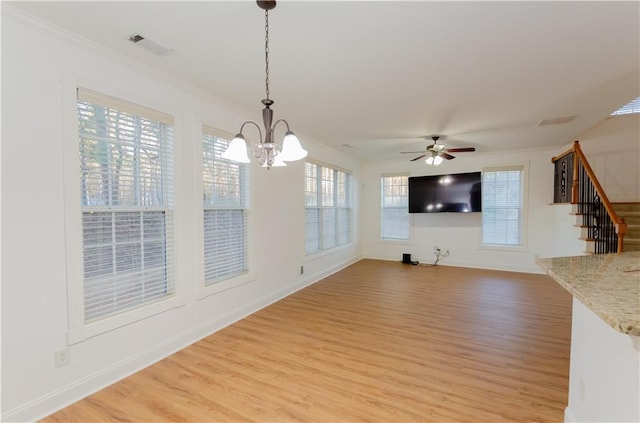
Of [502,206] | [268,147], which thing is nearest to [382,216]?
[502,206]

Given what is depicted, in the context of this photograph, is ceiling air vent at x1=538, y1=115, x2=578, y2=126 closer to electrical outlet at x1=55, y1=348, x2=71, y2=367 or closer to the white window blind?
the white window blind

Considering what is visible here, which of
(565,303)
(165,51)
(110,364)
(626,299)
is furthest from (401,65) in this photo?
(565,303)

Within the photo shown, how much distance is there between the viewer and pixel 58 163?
212 cm

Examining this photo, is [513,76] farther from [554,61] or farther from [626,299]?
[626,299]

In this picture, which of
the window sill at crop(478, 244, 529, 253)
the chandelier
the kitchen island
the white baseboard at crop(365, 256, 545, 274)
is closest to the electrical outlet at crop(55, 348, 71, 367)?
the chandelier

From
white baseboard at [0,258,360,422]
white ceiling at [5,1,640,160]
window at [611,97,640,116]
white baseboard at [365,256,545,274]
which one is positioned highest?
window at [611,97,640,116]

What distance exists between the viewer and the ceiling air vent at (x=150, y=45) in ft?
7.29

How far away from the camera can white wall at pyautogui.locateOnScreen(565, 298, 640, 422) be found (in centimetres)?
124

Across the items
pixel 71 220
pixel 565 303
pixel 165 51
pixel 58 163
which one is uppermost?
pixel 165 51

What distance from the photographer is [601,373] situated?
4.92 ft

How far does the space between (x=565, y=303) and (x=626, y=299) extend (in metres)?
4.03

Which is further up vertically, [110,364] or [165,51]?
[165,51]

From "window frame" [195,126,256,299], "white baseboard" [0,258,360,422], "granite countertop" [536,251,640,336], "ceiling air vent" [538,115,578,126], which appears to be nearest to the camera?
"granite countertop" [536,251,640,336]

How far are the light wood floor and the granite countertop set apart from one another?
3.48 ft
